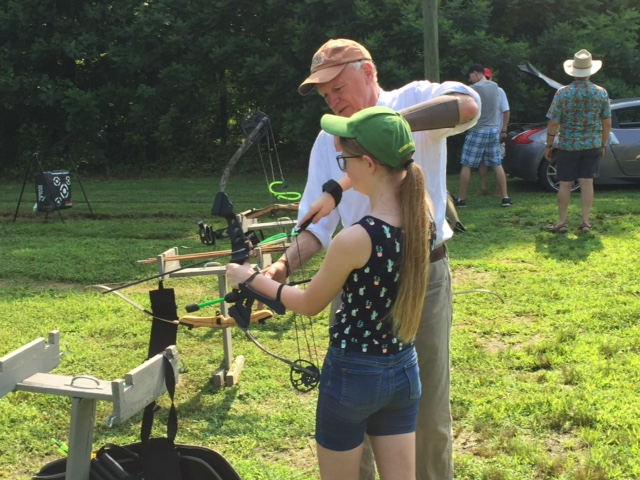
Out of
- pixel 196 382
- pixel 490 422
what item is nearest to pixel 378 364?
pixel 490 422

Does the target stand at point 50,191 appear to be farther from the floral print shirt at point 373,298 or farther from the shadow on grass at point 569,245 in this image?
the floral print shirt at point 373,298

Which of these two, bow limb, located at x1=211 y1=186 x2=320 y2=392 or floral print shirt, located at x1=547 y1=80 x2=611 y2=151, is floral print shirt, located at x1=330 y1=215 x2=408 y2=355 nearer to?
bow limb, located at x1=211 y1=186 x2=320 y2=392

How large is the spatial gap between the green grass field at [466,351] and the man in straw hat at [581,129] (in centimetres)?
56

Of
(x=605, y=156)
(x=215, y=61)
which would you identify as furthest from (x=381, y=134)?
(x=215, y=61)

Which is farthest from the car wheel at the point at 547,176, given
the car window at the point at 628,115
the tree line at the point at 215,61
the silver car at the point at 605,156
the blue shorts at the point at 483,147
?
the tree line at the point at 215,61

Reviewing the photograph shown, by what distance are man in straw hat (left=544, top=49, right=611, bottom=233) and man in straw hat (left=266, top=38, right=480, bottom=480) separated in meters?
5.64

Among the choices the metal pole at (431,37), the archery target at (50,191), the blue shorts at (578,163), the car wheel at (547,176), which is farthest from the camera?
the car wheel at (547,176)

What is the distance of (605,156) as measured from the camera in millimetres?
11242

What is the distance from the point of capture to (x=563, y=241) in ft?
25.9

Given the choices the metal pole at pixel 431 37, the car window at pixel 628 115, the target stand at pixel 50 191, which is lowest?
the target stand at pixel 50 191

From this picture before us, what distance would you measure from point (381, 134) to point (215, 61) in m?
14.7

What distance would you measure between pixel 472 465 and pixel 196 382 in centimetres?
191

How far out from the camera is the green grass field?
3.72m

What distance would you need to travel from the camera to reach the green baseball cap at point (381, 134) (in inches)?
88.0
